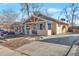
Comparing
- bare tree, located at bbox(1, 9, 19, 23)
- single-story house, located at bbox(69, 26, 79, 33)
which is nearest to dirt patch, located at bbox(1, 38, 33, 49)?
bare tree, located at bbox(1, 9, 19, 23)

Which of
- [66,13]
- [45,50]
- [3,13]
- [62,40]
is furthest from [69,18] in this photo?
[3,13]

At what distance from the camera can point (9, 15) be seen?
11.5 ft

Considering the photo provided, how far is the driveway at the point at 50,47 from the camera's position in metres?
3.44

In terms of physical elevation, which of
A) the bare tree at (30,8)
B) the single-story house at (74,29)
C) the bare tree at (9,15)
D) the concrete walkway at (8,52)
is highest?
the bare tree at (30,8)

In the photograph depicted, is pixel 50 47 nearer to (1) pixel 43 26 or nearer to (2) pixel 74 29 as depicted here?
(1) pixel 43 26

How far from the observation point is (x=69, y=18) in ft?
11.4

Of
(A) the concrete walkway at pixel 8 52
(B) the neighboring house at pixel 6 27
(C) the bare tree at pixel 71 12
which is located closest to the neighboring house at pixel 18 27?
(B) the neighboring house at pixel 6 27

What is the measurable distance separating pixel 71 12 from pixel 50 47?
1.89 ft

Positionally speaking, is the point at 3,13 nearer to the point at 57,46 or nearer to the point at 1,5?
the point at 1,5

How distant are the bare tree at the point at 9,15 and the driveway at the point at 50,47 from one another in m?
0.42

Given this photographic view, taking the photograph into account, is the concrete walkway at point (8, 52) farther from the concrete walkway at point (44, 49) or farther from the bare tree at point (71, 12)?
the bare tree at point (71, 12)

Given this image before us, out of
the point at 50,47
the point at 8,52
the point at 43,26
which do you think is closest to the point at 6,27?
the point at 8,52

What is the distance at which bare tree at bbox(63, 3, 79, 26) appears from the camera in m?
3.43

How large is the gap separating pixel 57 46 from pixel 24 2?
0.77 m
